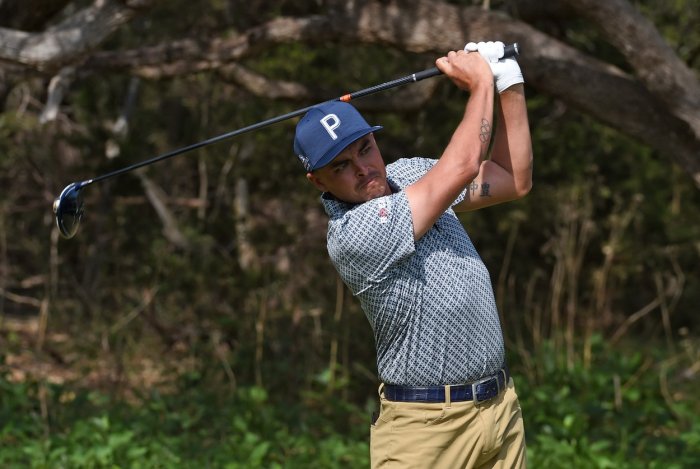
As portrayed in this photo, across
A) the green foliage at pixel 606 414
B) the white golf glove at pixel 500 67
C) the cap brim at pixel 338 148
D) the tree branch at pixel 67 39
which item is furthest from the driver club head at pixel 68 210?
the green foliage at pixel 606 414

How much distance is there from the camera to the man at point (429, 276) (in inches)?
123

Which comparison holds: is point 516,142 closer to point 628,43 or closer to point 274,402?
point 628,43

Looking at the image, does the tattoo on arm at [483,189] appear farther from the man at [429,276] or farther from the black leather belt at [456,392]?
the black leather belt at [456,392]

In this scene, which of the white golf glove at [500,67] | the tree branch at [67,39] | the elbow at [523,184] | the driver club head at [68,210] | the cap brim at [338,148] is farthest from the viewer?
the tree branch at [67,39]

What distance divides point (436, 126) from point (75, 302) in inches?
127

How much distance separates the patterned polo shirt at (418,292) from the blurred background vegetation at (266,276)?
7.96 ft

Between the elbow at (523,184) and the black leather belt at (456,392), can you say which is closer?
the black leather belt at (456,392)

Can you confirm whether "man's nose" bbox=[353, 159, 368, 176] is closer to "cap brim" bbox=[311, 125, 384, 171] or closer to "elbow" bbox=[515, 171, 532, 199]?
"cap brim" bbox=[311, 125, 384, 171]

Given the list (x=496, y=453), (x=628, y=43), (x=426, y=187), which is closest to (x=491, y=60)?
(x=426, y=187)

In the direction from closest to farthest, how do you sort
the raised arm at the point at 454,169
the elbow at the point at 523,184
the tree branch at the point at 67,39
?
the raised arm at the point at 454,169, the elbow at the point at 523,184, the tree branch at the point at 67,39

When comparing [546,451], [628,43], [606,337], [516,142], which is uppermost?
[516,142]

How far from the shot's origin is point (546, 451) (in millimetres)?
5676

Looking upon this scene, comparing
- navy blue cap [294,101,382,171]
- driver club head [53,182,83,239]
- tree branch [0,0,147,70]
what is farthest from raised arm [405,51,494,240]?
tree branch [0,0,147,70]

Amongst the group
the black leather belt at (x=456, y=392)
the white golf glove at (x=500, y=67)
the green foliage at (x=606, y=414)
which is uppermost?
the white golf glove at (x=500, y=67)
